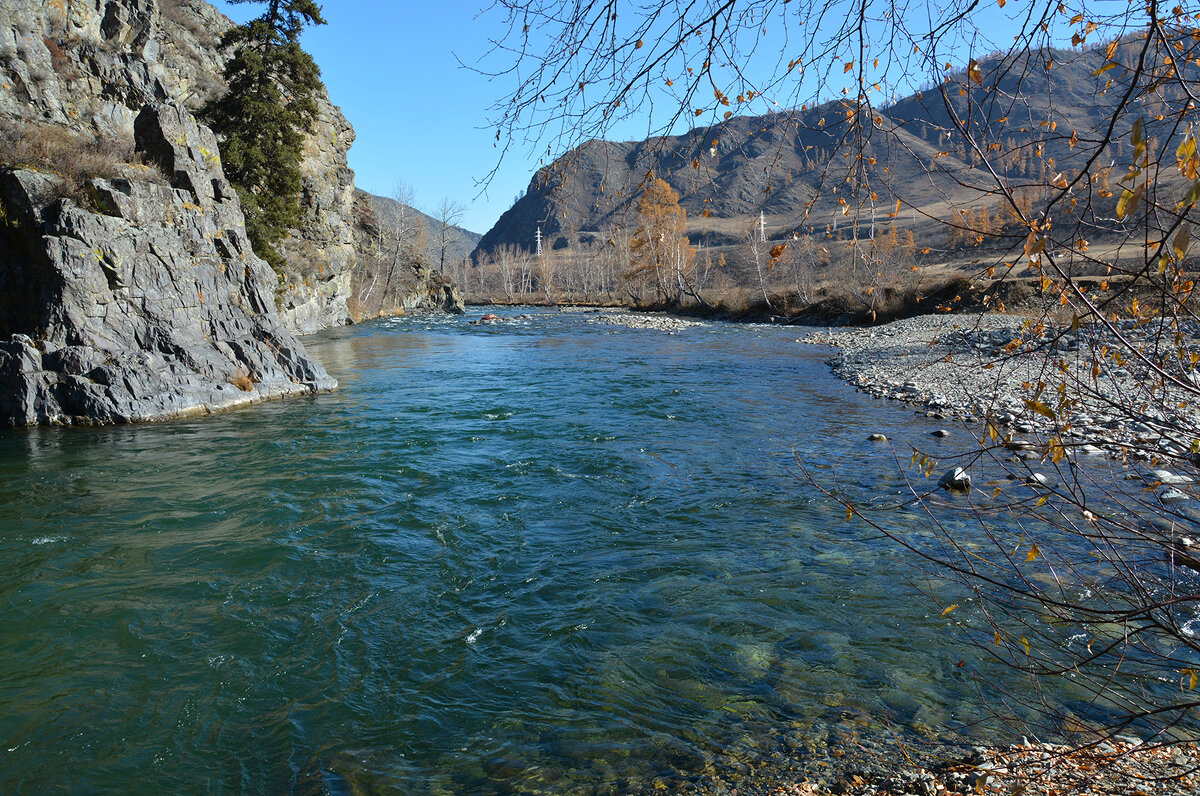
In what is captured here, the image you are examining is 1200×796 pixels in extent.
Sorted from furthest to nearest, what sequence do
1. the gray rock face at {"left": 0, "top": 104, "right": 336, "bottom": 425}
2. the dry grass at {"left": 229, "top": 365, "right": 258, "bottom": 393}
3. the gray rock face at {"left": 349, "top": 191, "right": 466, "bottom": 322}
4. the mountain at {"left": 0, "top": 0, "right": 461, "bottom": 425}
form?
1. the gray rock face at {"left": 349, "top": 191, "right": 466, "bottom": 322}
2. the dry grass at {"left": 229, "top": 365, "right": 258, "bottom": 393}
3. the mountain at {"left": 0, "top": 0, "right": 461, "bottom": 425}
4. the gray rock face at {"left": 0, "top": 104, "right": 336, "bottom": 425}

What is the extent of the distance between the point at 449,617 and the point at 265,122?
3031 centimetres

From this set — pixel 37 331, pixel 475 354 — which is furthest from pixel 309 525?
pixel 475 354

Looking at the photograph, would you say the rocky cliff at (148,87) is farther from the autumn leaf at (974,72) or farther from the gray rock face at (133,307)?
the autumn leaf at (974,72)

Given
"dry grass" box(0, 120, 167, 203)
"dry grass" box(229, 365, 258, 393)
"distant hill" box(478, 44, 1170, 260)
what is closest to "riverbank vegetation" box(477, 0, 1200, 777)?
"distant hill" box(478, 44, 1170, 260)

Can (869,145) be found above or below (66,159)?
below

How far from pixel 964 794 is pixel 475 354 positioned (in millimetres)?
22244

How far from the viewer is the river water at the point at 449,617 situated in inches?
145

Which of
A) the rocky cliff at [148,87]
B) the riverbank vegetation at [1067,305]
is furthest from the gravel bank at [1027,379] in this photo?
the rocky cliff at [148,87]

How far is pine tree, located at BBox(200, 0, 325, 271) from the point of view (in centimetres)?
2770

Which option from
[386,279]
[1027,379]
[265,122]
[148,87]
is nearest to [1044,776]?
[1027,379]

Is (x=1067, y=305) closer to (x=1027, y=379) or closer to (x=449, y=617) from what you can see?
(x=449, y=617)

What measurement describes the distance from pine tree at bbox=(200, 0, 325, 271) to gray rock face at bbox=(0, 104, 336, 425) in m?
12.7

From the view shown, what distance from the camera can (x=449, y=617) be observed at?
5188mm

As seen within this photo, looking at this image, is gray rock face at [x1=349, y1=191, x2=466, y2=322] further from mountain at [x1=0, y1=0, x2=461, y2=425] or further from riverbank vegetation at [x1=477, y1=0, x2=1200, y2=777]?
riverbank vegetation at [x1=477, y1=0, x2=1200, y2=777]
